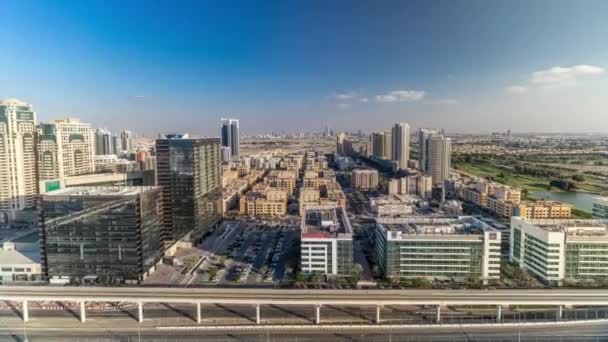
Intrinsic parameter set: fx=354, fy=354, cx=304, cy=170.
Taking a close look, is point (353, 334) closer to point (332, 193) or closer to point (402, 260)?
point (402, 260)

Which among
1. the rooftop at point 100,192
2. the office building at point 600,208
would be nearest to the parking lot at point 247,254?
the rooftop at point 100,192

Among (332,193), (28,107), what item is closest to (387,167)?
(332,193)

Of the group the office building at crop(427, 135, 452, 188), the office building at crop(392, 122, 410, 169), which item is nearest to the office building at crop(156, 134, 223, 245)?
the office building at crop(427, 135, 452, 188)

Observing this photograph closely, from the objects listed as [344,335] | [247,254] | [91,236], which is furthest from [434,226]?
[91,236]

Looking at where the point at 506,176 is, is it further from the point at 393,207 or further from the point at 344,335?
the point at 344,335

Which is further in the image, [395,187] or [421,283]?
[395,187]

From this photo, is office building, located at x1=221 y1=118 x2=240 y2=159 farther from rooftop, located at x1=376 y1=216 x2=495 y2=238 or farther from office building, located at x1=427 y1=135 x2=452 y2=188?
rooftop, located at x1=376 y1=216 x2=495 y2=238
